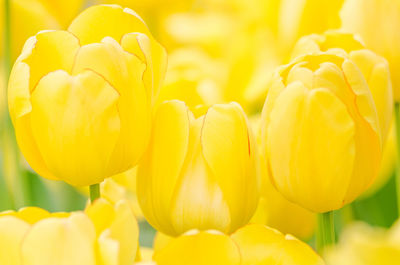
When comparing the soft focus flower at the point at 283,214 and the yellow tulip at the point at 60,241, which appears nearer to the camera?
the yellow tulip at the point at 60,241

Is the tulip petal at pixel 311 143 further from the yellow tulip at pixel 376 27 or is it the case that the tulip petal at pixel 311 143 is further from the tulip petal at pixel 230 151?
the yellow tulip at pixel 376 27

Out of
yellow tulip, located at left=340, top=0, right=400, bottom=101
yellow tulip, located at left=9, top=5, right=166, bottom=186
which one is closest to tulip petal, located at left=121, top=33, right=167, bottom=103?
yellow tulip, located at left=9, top=5, right=166, bottom=186

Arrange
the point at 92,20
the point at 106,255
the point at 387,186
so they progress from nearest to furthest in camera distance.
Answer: the point at 106,255 → the point at 92,20 → the point at 387,186

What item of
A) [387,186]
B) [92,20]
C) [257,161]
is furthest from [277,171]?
[387,186]

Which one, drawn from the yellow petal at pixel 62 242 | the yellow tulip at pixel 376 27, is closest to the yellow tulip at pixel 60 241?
the yellow petal at pixel 62 242

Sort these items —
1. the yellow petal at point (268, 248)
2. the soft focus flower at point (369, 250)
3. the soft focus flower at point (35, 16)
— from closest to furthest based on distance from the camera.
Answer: the soft focus flower at point (369, 250) < the yellow petal at point (268, 248) < the soft focus flower at point (35, 16)

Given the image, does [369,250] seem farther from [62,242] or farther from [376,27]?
[376,27]

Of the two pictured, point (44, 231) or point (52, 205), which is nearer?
point (44, 231)

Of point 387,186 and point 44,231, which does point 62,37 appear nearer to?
point 44,231
